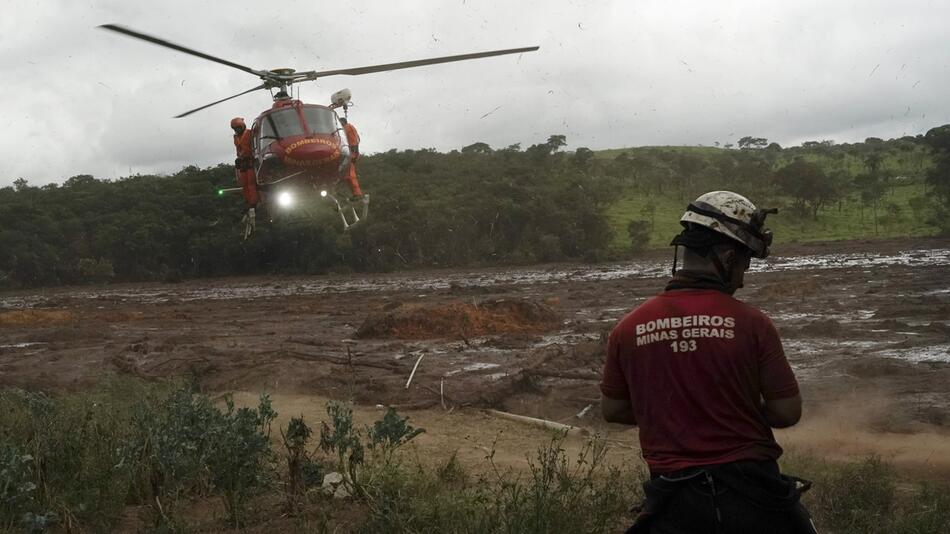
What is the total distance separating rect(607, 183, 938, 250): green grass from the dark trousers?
38.2m

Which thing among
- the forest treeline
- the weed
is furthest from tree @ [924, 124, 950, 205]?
the weed

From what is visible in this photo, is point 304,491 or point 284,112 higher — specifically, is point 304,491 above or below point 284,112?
below

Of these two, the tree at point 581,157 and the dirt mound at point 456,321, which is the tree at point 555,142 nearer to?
the tree at point 581,157

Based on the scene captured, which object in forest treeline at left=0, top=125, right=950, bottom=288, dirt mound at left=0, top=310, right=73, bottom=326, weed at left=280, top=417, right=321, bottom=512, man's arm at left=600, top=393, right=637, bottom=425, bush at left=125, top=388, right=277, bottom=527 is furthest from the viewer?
forest treeline at left=0, top=125, right=950, bottom=288

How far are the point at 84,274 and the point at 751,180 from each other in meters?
37.0

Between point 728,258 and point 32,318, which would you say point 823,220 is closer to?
point 32,318

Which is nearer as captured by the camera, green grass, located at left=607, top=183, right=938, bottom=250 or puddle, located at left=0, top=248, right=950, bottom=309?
puddle, located at left=0, top=248, right=950, bottom=309

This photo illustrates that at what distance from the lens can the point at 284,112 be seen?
1515cm

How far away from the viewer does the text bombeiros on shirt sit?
306 centimetres

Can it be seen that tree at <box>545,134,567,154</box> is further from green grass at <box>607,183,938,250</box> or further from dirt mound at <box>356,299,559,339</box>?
dirt mound at <box>356,299,559,339</box>

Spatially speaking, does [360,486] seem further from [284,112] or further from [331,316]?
[331,316]

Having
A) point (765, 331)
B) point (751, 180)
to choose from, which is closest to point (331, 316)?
point (765, 331)

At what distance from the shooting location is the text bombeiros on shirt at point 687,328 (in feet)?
10.0

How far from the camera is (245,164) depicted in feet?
53.4
